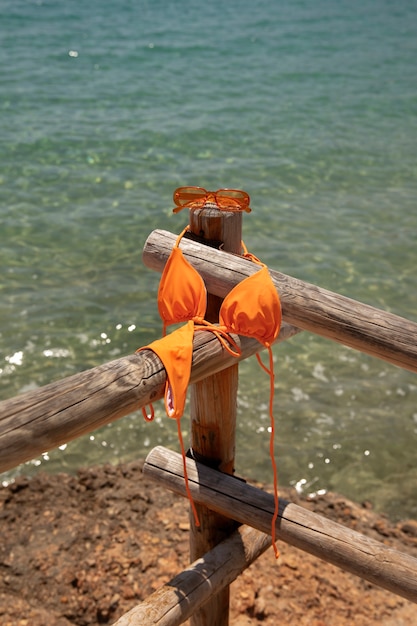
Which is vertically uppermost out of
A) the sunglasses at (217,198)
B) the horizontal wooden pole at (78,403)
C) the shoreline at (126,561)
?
the sunglasses at (217,198)

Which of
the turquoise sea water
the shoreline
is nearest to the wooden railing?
Result: the shoreline

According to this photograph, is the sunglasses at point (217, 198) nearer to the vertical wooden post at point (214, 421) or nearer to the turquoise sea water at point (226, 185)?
the vertical wooden post at point (214, 421)

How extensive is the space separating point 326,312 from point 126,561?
2535 mm

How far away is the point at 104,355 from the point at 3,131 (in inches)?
276

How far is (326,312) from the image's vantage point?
8.29 ft

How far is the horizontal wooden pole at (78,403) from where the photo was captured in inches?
70.8

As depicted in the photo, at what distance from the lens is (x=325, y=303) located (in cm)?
254

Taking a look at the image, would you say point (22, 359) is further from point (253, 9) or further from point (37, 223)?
point (253, 9)

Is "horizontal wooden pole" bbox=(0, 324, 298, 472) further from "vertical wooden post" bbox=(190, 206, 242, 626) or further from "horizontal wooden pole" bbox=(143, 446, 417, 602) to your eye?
"horizontal wooden pole" bbox=(143, 446, 417, 602)

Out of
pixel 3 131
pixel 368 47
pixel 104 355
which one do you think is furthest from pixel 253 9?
pixel 104 355

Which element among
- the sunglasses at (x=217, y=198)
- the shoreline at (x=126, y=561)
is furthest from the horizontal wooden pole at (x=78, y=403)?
the shoreline at (x=126, y=561)

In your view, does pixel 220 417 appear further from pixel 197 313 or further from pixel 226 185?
pixel 226 185

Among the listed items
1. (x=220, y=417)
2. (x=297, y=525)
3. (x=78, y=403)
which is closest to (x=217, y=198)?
(x=220, y=417)

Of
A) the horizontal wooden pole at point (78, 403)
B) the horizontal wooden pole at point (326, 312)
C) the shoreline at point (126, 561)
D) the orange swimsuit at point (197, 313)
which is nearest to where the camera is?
the horizontal wooden pole at point (78, 403)
